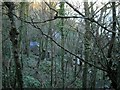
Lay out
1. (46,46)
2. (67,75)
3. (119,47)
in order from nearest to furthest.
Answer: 1. (119,47)
2. (67,75)
3. (46,46)

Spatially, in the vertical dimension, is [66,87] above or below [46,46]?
below

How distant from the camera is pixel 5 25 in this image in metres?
4.02

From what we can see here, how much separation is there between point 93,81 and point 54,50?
160 cm

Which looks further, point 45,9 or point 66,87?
point 45,9

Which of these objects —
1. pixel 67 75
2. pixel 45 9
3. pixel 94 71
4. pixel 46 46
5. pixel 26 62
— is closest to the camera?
pixel 94 71

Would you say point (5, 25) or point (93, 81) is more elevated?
point (5, 25)

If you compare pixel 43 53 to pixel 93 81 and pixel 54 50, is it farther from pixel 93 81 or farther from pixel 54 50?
pixel 93 81

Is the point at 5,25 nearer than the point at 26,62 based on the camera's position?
Yes

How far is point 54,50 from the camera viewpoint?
17.3 ft

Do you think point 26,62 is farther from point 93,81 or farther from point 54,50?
point 93,81

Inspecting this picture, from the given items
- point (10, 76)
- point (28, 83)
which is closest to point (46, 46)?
point (28, 83)

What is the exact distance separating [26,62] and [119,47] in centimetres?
500

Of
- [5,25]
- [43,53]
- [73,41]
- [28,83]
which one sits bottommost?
[28,83]

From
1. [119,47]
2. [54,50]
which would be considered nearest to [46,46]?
[54,50]
